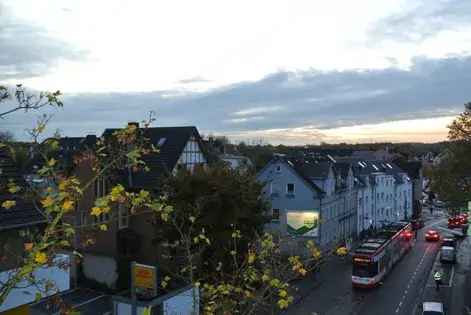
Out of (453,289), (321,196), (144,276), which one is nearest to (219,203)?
(144,276)

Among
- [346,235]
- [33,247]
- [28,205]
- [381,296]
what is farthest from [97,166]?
[346,235]

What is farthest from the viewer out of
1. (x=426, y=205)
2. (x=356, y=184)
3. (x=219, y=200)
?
(x=426, y=205)

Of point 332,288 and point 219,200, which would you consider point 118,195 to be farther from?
point 332,288

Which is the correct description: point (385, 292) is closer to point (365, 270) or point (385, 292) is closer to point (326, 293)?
point (365, 270)

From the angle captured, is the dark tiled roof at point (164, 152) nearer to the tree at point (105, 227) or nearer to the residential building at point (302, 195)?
the residential building at point (302, 195)

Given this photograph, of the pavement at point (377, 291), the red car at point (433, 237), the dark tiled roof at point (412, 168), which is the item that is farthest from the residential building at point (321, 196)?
the dark tiled roof at point (412, 168)

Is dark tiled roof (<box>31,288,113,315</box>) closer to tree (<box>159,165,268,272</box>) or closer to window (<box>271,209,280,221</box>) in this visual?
tree (<box>159,165,268,272</box>)

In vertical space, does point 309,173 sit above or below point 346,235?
above
